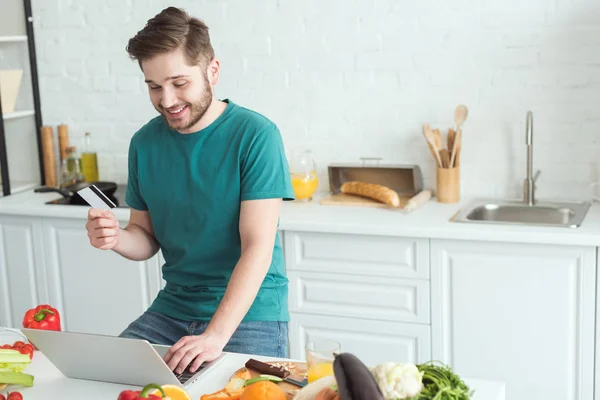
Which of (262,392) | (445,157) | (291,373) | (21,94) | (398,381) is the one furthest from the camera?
(21,94)

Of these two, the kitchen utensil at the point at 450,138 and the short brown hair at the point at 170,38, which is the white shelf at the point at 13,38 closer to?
the short brown hair at the point at 170,38

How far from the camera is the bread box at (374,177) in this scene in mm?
3480

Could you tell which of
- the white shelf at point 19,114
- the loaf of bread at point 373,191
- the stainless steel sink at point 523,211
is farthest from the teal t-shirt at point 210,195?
the white shelf at point 19,114

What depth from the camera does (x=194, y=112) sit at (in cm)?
226

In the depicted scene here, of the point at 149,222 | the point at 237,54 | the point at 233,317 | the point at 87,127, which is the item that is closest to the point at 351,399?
the point at 233,317

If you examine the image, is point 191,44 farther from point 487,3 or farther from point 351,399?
point 487,3

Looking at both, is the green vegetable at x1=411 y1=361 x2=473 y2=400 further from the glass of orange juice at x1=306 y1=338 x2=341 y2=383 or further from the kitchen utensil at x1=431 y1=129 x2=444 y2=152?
the kitchen utensil at x1=431 y1=129 x2=444 y2=152

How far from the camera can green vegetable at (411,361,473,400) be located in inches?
54.7

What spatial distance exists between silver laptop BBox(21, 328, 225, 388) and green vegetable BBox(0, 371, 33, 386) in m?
0.06

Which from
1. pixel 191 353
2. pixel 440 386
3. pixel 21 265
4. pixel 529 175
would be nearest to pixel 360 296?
pixel 529 175

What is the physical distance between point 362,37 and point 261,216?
4.95ft

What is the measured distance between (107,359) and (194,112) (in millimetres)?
768

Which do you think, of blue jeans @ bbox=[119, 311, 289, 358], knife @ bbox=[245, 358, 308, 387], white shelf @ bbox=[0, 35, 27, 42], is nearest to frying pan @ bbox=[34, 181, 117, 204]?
white shelf @ bbox=[0, 35, 27, 42]

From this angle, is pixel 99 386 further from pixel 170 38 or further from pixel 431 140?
pixel 431 140
